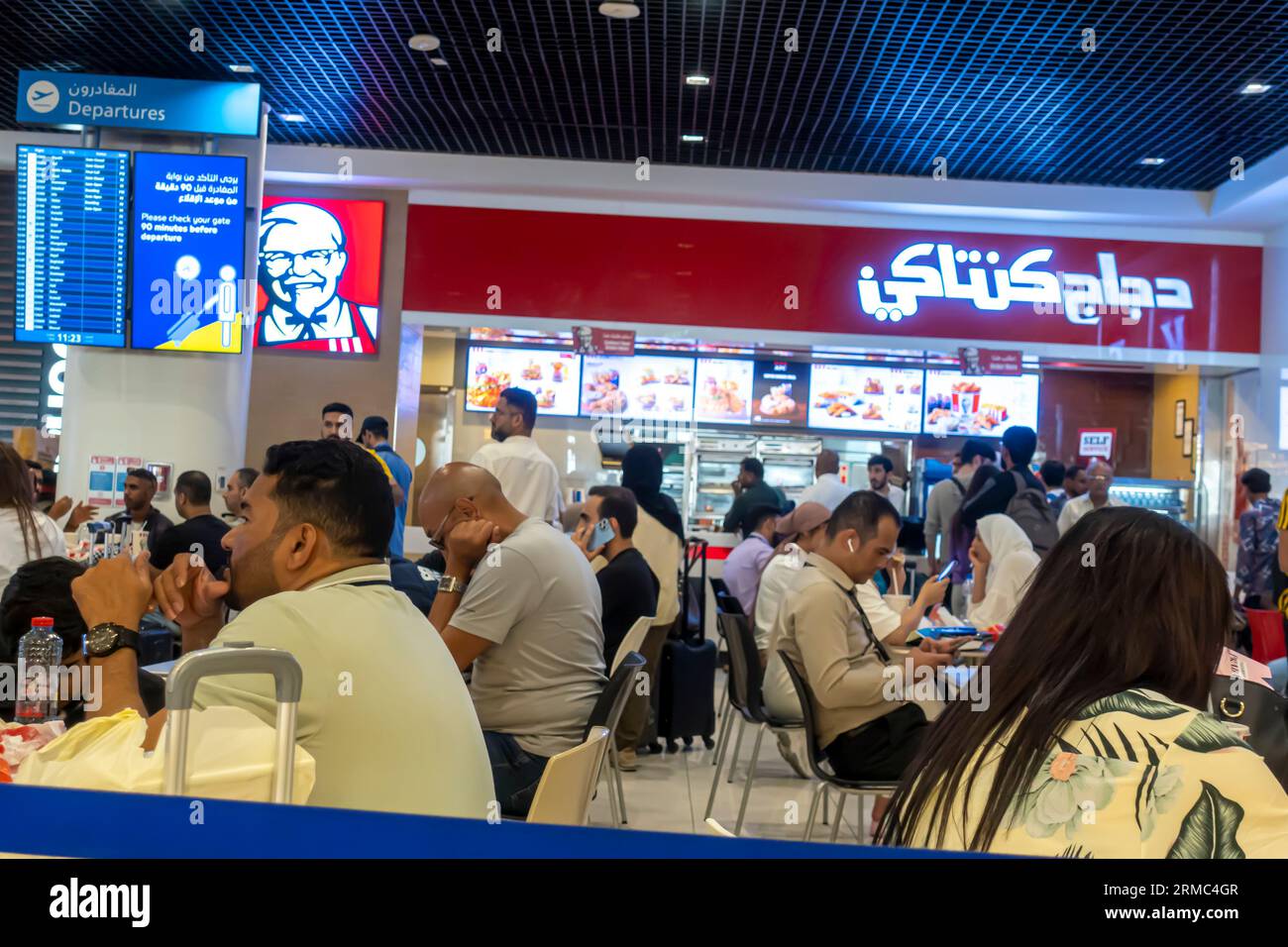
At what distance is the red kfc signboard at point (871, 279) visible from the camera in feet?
32.7

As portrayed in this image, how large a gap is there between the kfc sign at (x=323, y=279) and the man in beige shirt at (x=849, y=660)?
6.55 m

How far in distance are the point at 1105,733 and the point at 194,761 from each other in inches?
43.3

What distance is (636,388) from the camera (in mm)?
10281

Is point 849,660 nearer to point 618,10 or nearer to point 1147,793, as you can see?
point 1147,793

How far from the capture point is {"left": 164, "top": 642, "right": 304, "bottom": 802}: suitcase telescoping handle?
4.22 ft

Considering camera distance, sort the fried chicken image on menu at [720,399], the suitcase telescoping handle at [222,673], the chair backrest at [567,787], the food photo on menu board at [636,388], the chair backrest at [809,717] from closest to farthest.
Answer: the suitcase telescoping handle at [222,673] → the chair backrest at [567,787] → the chair backrest at [809,717] → the food photo on menu board at [636,388] → the fried chicken image on menu at [720,399]

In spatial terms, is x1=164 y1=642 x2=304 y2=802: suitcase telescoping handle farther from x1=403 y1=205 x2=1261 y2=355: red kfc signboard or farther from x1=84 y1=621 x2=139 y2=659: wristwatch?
x1=403 y1=205 x2=1261 y2=355: red kfc signboard

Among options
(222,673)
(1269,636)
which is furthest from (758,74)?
(222,673)

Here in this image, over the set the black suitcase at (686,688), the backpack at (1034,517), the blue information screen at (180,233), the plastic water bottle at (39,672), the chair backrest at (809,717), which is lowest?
the black suitcase at (686,688)

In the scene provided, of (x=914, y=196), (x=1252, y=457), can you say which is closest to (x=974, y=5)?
(x=914, y=196)

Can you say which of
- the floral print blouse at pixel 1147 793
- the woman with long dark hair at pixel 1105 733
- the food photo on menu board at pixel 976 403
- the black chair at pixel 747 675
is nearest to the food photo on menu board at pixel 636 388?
the food photo on menu board at pixel 976 403

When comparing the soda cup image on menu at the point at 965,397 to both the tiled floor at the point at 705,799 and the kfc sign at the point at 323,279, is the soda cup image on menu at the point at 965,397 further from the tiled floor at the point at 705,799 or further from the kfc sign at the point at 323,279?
the kfc sign at the point at 323,279
